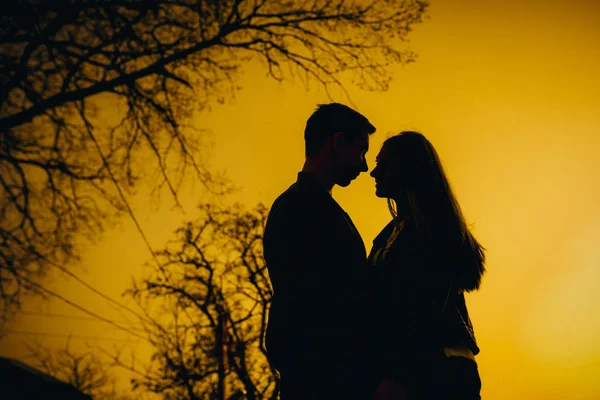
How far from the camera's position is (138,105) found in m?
4.84

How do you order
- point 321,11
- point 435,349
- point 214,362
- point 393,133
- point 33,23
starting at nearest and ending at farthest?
point 435,349
point 393,133
point 33,23
point 321,11
point 214,362

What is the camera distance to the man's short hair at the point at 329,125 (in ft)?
8.75

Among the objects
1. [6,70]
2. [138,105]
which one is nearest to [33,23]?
[6,70]

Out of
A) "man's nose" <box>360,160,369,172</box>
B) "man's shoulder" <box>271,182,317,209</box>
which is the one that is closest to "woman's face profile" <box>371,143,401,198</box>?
"man's nose" <box>360,160,369,172</box>

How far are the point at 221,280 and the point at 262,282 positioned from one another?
129 cm

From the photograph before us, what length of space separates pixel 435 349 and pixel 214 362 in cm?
1284

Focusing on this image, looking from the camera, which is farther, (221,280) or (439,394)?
(221,280)


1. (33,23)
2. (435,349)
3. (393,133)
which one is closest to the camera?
(435,349)

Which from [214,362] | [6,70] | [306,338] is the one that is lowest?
[306,338]

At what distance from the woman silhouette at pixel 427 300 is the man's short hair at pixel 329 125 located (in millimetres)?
480

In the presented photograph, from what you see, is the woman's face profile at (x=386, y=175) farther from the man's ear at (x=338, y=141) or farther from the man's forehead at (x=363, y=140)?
the man's ear at (x=338, y=141)

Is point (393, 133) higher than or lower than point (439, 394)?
higher

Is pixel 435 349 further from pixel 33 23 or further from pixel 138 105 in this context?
pixel 33 23

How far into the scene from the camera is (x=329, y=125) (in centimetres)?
267
